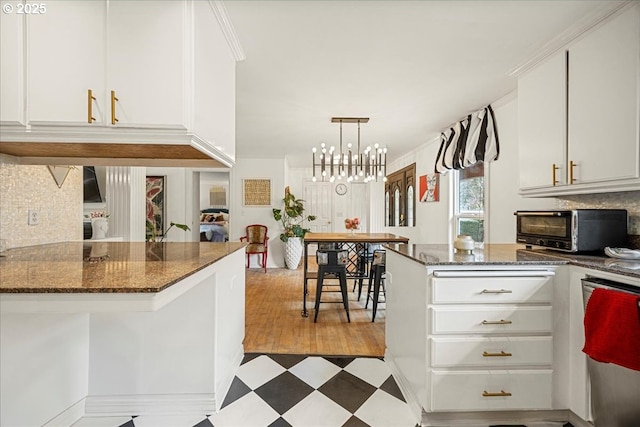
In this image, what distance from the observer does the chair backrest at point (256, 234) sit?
5.87m

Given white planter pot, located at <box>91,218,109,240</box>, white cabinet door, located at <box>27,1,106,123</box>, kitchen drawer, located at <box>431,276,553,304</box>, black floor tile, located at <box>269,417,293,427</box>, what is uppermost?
white cabinet door, located at <box>27,1,106,123</box>

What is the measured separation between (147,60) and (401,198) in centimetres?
548

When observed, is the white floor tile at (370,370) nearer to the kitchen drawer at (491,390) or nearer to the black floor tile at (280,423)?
the kitchen drawer at (491,390)

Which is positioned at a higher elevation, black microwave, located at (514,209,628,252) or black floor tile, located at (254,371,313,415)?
black microwave, located at (514,209,628,252)

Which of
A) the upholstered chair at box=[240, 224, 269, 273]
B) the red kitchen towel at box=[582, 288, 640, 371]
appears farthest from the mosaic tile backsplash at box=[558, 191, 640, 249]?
the upholstered chair at box=[240, 224, 269, 273]

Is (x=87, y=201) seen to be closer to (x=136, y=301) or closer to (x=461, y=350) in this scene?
(x=136, y=301)

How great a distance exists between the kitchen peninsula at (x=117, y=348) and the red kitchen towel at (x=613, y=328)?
5.89 feet

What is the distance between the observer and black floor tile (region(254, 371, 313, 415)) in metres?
1.78

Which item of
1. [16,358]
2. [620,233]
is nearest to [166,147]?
[16,358]

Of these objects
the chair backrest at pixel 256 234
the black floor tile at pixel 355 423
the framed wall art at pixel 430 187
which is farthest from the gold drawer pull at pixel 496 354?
the chair backrest at pixel 256 234

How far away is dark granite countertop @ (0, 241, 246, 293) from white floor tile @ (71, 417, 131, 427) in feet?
2.98

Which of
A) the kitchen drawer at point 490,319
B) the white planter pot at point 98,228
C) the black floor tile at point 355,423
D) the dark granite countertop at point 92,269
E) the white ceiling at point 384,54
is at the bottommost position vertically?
the black floor tile at point 355,423

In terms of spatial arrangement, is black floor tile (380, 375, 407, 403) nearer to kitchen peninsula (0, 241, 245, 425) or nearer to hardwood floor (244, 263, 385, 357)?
hardwood floor (244, 263, 385, 357)

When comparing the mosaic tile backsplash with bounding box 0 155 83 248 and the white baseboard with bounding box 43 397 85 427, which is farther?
the mosaic tile backsplash with bounding box 0 155 83 248
